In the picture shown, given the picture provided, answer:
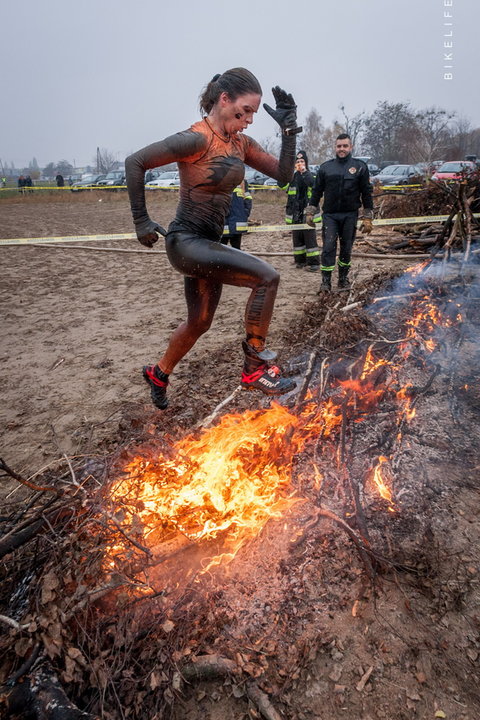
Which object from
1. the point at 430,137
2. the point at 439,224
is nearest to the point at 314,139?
the point at 430,137

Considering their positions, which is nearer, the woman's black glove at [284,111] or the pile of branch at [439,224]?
the woman's black glove at [284,111]

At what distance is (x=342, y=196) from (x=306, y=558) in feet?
18.7

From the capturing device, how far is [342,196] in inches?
262

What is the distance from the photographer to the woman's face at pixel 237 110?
2680mm

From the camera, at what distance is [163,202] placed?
2203 cm

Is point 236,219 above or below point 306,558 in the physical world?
above

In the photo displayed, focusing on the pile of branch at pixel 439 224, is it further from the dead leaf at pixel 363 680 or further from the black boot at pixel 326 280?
the dead leaf at pixel 363 680

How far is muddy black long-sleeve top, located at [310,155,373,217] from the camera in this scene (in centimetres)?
662

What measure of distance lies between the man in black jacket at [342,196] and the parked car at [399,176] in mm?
12791

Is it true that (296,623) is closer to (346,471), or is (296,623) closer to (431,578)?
(431,578)

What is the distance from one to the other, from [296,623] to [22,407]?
11.2 ft

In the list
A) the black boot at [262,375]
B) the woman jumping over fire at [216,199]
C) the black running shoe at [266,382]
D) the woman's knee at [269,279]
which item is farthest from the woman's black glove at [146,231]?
the black running shoe at [266,382]

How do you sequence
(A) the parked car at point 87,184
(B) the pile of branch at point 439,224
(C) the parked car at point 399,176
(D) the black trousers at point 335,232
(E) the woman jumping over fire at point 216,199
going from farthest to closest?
(A) the parked car at point 87,184, (C) the parked car at point 399,176, (D) the black trousers at point 335,232, (B) the pile of branch at point 439,224, (E) the woman jumping over fire at point 216,199

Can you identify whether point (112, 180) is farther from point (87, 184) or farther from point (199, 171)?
point (199, 171)
